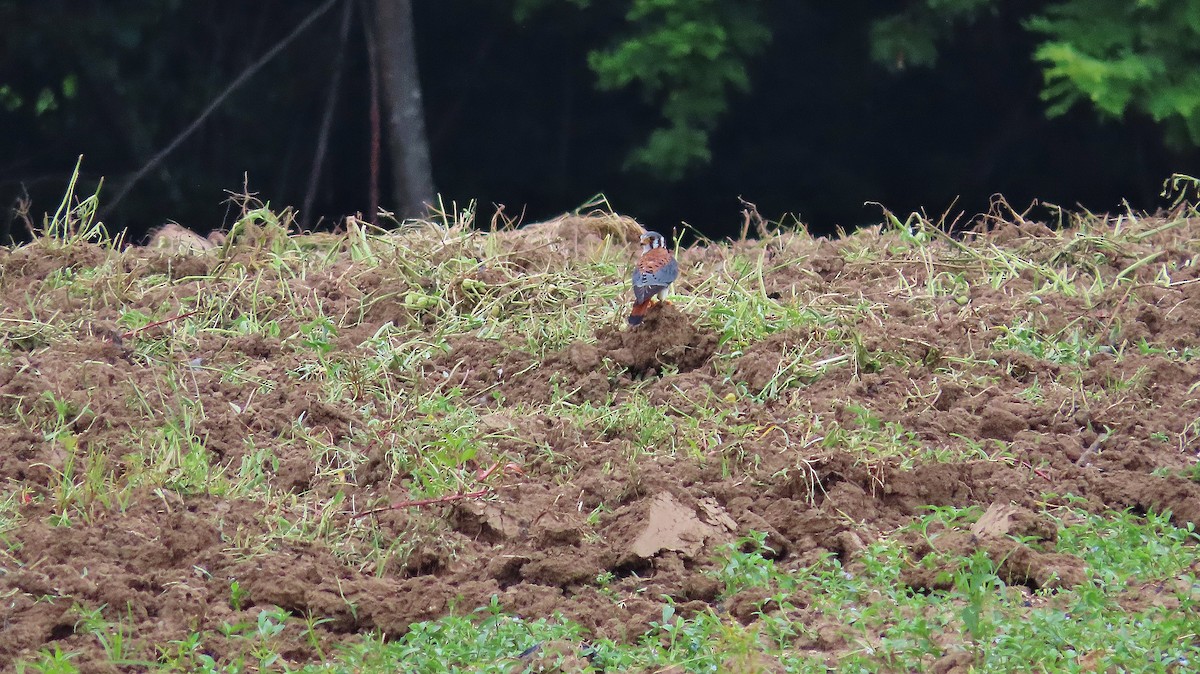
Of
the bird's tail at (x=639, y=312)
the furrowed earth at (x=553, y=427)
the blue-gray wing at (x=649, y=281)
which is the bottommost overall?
the furrowed earth at (x=553, y=427)

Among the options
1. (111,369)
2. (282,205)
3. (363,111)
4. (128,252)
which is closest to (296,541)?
(111,369)

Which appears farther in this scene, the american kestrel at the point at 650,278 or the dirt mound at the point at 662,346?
the dirt mound at the point at 662,346

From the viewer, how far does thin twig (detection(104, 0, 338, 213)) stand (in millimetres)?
9898

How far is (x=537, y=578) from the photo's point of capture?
3.47 m

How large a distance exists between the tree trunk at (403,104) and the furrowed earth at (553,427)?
4.57m

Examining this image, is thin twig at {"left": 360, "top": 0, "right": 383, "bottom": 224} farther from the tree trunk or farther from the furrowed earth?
the furrowed earth

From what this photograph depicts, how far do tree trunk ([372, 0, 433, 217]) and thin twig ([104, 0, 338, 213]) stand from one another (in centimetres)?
54

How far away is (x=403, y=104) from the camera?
10.3m

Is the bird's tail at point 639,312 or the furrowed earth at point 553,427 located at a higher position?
the bird's tail at point 639,312

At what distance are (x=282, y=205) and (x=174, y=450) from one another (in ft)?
24.8

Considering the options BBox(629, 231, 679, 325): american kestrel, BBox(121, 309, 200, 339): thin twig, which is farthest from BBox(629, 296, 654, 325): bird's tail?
BBox(121, 309, 200, 339): thin twig

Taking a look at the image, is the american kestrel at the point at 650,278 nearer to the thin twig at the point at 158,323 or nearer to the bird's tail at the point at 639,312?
the bird's tail at the point at 639,312

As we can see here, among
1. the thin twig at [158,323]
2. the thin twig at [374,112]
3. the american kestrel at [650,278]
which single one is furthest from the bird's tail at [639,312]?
the thin twig at [374,112]

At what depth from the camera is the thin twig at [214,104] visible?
32.5 ft
